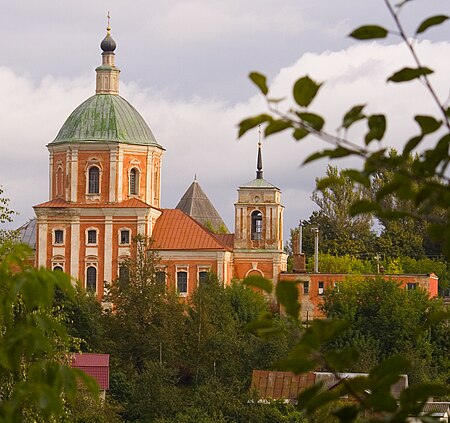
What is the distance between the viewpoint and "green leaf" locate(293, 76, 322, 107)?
2824mm

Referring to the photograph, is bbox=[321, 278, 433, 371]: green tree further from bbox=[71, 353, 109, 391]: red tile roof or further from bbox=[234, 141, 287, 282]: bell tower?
bbox=[71, 353, 109, 391]: red tile roof

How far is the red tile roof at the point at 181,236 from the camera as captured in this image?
5225 cm

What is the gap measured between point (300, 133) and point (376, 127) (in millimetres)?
169

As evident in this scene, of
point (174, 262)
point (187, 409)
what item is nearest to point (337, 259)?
point (174, 262)

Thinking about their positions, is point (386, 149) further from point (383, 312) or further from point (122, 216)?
point (122, 216)

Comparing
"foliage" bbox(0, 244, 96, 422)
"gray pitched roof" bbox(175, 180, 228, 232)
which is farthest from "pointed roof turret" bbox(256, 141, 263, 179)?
"foliage" bbox(0, 244, 96, 422)

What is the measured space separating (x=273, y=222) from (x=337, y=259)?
10804 millimetres

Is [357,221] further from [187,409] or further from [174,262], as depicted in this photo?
[187,409]

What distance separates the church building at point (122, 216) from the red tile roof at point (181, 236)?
36 mm

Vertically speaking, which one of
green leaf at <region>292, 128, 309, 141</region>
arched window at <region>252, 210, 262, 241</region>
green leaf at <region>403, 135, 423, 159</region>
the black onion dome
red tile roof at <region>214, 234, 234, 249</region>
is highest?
the black onion dome

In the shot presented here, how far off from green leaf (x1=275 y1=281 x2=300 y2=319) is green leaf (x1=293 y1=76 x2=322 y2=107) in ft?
1.17

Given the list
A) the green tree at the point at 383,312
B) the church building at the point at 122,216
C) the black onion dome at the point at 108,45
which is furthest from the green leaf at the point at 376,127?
the black onion dome at the point at 108,45

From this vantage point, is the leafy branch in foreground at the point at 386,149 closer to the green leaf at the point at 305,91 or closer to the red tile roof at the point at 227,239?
the green leaf at the point at 305,91

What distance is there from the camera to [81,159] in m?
53.2
